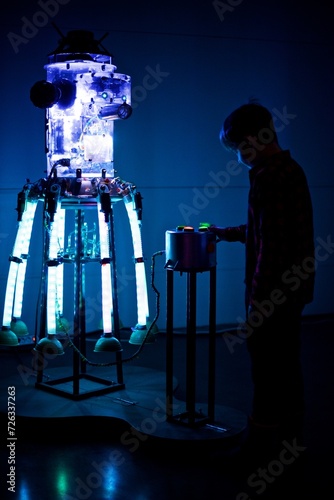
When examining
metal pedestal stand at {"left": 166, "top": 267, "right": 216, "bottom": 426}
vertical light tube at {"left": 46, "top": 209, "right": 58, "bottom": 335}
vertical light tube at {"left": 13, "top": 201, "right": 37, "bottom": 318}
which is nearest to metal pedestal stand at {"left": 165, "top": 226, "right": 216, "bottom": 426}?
metal pedestal stand at {"left": 166, "top": 267, "right": 216, "bottom": 426}

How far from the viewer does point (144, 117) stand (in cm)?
619

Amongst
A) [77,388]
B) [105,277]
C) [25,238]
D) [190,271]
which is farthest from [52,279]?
[190,271]

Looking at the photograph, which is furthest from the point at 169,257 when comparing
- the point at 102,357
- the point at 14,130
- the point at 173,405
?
the point at 14,130

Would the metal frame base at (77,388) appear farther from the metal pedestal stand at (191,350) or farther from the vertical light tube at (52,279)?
the metal pedestal stand at (191,350)

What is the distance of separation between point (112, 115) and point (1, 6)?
2204mm

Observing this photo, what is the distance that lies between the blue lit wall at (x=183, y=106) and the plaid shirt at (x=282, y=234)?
3233 millimetres

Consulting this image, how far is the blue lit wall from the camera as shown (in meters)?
5.80

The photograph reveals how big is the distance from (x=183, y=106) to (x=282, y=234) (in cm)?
354

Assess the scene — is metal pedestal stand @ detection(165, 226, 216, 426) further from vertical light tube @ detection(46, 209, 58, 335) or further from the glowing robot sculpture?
vertical light tube @ detection(46, 209, 58, 335)

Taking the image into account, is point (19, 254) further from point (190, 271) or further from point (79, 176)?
point (190, 271)

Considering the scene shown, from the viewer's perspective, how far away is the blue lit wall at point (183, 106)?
580cm

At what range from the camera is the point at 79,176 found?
4.09 metres

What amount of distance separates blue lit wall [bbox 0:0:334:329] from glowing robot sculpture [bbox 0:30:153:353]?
1629mm

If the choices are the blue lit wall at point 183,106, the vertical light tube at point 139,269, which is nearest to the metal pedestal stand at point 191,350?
the vertical light tube at point 139,269
